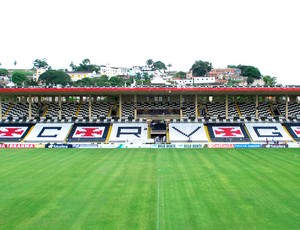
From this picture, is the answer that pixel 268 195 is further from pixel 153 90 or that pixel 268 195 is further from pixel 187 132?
pixel 153 90

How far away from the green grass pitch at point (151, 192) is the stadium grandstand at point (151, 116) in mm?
11672

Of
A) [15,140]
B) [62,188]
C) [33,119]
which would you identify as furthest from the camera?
[33,119]

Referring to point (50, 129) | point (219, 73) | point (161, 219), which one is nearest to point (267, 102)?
point (50, 129)

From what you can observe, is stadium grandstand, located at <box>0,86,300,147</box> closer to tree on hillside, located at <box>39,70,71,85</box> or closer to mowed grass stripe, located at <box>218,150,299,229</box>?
mowed grass stripe, located at <box>218,150,299,229</box>

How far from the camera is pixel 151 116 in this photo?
173 ft

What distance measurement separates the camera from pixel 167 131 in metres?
49.4

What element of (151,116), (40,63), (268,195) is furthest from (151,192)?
(40,63)

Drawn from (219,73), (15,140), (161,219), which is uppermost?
(219,73)

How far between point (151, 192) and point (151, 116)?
3256 cm

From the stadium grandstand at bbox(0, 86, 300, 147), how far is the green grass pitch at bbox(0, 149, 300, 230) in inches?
460

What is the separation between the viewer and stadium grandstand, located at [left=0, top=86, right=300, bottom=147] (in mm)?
46562

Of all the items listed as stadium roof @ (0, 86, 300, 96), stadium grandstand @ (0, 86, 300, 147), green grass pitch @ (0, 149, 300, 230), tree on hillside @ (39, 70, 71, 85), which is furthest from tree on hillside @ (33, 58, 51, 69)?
green grass pitch @ (0, 149, 300, 230)

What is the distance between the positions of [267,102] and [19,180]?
4124cm

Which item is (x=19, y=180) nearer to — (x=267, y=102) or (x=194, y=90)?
(x=194, y=90)
